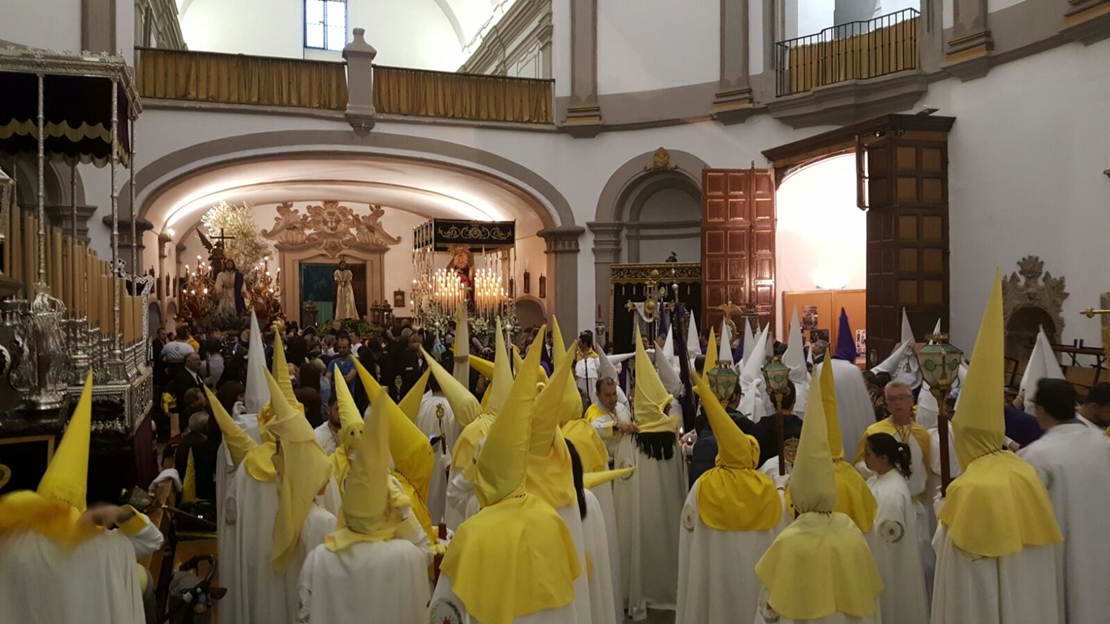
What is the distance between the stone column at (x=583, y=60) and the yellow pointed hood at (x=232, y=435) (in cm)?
1349

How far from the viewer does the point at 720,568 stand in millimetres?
4730

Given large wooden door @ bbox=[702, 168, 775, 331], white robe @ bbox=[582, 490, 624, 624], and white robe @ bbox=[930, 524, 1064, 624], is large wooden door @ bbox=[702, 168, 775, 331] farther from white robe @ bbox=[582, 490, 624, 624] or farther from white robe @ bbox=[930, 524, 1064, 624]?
white robe @ bbox=[930, 524, 1064, 624]

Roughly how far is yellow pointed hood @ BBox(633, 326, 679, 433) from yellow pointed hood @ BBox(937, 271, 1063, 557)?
236 cm

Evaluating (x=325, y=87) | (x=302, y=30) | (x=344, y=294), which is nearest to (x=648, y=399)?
(x=325, y=87)

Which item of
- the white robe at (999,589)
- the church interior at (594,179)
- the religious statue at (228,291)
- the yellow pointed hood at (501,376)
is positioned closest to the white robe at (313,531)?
the yellow pointed hood at (501,376)

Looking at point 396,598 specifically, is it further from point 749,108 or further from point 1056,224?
point 749,108

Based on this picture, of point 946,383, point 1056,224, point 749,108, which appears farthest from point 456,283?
point 946,383

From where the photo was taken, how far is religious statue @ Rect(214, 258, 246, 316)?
19.3 metres

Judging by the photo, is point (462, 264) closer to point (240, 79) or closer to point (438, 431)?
point (240, 79)

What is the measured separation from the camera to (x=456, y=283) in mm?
19672

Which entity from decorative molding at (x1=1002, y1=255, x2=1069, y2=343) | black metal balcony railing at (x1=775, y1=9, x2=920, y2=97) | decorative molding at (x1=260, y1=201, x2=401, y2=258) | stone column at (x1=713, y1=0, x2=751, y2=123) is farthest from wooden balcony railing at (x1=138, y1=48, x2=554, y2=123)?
decorative molding at (x1=1002, y1=255, x2=1069, y2=343)

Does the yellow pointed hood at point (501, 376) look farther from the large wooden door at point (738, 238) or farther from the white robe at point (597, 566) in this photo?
the large wooden door at point (738, 238)

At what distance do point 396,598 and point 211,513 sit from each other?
10.1ft

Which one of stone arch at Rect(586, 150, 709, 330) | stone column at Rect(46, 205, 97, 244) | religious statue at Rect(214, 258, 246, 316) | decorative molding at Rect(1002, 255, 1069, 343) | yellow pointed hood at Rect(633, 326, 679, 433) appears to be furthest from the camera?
religious statue at Rect(214, 258, 246, 316)
